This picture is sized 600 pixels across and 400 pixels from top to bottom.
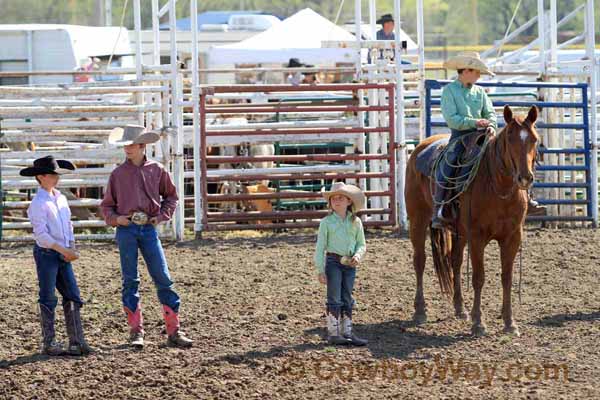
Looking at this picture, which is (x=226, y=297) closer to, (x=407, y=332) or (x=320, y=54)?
(x=407, y=332)

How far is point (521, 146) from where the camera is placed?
7.73m

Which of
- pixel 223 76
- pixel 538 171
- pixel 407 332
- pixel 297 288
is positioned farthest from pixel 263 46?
pixel 407 332

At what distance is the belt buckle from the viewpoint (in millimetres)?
7551

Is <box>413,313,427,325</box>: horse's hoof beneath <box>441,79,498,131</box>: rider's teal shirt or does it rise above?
beneath

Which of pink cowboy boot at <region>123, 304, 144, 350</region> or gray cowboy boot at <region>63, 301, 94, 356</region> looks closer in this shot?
gray cowboy boot at <region>63, 301, 94, 356</region>

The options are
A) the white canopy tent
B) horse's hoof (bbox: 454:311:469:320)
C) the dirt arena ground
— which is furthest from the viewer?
the white canopy tent

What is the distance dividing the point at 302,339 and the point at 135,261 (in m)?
1.29

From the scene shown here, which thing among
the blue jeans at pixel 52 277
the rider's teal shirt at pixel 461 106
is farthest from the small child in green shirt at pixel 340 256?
the blue jeans at pixel 52 277

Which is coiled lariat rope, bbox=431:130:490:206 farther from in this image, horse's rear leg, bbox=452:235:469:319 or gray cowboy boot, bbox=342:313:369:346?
gray cowboy boot, bbox=342:313:369:346

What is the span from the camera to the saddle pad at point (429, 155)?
884 centimetres

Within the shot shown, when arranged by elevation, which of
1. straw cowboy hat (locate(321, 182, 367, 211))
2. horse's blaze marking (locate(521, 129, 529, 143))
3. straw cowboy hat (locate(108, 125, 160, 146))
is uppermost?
straw cowboy hat (locate(108, 125, 160, 146))

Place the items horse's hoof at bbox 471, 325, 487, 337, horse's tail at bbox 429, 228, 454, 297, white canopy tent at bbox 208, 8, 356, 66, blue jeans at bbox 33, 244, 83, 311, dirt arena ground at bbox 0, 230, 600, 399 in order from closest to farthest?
dirt arena ground at bbox 0, 230, 600, 399, blue jeans at bbox 33, 244, 83, 311, horse's hoof at bbox 471, 325, 487, 337, horse's tail at bbox 429, 228, 454, 297, white canopy tent at bbox 208, 8, 356, 66

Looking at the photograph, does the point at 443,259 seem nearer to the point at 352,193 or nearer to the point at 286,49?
the point at 352,193

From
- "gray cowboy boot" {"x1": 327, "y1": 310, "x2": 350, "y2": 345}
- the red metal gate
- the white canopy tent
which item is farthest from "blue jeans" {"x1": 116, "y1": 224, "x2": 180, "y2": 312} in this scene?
the white canopy tent
